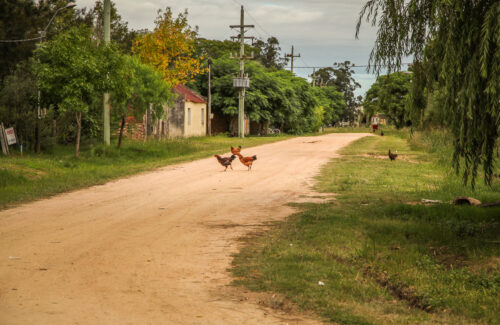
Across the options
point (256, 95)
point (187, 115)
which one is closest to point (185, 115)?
point (187, 115)

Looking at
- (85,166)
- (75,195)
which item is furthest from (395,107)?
(75,195)

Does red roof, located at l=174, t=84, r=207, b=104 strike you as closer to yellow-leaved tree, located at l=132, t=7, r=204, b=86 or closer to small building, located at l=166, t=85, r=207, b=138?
small building, located at l=166, t=85, r=207, b=138

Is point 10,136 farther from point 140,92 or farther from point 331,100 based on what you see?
point 331,100

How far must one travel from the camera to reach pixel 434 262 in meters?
7.40

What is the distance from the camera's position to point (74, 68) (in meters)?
20.7

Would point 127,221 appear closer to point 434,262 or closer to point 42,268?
point 42,268

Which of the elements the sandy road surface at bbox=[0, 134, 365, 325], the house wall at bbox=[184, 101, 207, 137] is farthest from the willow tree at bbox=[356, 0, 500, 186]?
the house wall at bbox=[184, 101, 207, 137]

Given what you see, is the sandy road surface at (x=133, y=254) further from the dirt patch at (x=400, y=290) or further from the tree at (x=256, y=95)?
the tree at (x=256, y=95)

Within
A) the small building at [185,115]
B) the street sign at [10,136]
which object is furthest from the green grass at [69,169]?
the small building at [185,115]

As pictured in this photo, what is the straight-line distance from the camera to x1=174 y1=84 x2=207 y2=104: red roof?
152 ft

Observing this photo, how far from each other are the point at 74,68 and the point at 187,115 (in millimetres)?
25614

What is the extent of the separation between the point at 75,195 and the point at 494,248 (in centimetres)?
Answer: 921

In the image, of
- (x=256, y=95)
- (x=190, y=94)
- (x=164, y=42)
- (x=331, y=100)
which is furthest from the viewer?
(x=331, y=100)

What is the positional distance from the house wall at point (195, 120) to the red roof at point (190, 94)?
12.9 inches
